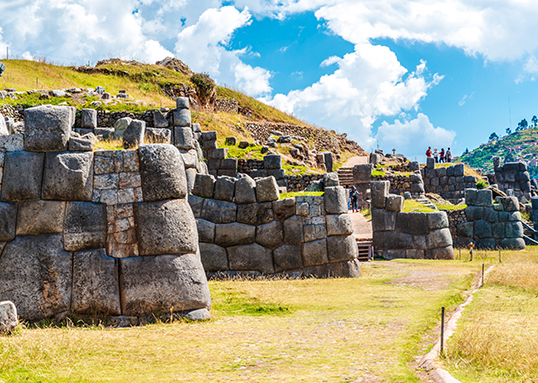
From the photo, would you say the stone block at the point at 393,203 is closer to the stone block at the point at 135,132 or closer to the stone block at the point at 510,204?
the stone block at the point at 510,204

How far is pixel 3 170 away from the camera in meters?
8.45

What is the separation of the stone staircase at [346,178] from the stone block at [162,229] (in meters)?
26.0

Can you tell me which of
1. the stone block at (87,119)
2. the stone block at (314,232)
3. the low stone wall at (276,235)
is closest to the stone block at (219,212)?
the low stone wall at (276,235)

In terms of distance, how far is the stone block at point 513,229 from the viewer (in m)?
23.5

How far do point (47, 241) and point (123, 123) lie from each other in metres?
10.2

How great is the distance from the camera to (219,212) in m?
14.6

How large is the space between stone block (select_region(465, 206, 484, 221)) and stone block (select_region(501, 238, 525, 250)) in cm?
160

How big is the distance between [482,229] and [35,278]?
844 inches

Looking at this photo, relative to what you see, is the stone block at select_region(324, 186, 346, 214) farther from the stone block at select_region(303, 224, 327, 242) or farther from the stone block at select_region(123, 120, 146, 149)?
the stone block at select_region(123, 120, 146, 149)

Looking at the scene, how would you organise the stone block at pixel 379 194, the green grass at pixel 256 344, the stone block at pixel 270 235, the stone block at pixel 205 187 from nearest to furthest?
the green grass at pixel 256 344
the stone block at pixel 270 235
the stone block at pixel 205 187
the stone block at pixel 379 194

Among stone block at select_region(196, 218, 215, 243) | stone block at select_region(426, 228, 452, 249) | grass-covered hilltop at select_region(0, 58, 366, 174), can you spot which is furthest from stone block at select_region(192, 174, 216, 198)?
grass-covered hilltop at select_region(0, 58, 366, 174)

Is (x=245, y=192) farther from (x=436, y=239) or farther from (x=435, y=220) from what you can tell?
(x=436, y=239)

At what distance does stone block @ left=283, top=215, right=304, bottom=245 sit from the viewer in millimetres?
14289

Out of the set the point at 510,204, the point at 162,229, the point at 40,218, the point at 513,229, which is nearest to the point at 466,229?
the point at 513,229
